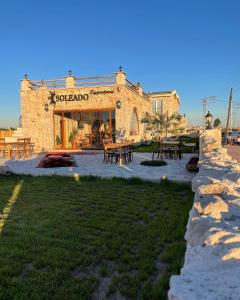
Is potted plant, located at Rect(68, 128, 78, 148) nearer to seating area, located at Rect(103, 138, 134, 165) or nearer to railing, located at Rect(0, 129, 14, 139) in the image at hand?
railing, located at Rect(0, 129, 14, 139)

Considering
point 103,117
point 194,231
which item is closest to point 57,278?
point 194,231

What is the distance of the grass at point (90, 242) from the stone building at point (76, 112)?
11662mm

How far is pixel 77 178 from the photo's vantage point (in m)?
8.09

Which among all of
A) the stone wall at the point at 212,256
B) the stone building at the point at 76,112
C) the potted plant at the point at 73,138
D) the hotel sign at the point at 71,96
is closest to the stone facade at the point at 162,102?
the stone building at the point at 76,112

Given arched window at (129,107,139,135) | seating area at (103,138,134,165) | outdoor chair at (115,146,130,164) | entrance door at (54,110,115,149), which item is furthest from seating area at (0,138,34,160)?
arched window at (129,107,139,135)

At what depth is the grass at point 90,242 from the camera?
8.46 ft

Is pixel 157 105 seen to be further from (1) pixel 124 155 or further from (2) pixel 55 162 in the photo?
(2) pixel 55 162

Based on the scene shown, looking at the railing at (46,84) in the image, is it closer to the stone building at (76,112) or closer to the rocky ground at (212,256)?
the stone building at (76,112)

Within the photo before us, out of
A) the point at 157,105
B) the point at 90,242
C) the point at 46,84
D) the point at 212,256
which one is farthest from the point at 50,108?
the point at 212,256

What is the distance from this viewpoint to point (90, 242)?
3.58 m

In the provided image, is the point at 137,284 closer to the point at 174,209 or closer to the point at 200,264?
the point at 200,264

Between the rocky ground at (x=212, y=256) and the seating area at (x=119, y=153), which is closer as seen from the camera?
the rocky ground at (x=212, y=256)

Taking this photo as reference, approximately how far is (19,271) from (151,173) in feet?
19.2

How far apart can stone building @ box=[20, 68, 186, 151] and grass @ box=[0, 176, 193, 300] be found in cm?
1166
